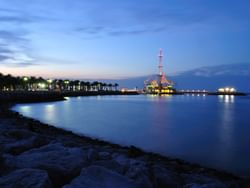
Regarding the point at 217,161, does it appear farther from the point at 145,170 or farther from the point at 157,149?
the point at 145,170

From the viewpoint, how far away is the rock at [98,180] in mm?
4372

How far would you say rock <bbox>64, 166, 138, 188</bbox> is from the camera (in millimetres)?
4372

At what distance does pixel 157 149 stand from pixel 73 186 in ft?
49.1

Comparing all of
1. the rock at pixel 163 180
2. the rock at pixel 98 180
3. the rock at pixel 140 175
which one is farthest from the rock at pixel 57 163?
the rock at pixel 163 180

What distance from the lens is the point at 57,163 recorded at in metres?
5.34

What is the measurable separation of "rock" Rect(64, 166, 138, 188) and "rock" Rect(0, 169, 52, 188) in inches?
12.7

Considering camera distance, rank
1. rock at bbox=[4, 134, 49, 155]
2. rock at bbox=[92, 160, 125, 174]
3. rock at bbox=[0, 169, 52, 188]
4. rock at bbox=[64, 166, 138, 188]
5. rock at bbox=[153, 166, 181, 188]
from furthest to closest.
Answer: rock at bbox=[4, 134, 49, 155]
rock at bbox=[153, 166, 181, 188]
rock at bbox=[92, 160, 125, 174]
rock at bbox=[64, 166, 138, 188]
rock at bbox=[0, 169, 52, 188]

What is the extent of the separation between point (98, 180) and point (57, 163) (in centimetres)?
113

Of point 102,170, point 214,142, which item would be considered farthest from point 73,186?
point 214,142

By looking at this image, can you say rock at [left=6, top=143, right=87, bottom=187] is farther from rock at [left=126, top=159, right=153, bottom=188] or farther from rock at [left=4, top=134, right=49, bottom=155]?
rock at [left=4, top=134, right=49, bottom=155]

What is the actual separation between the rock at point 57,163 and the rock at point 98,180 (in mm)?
600

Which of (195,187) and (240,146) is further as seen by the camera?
(240,146)

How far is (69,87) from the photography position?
199m

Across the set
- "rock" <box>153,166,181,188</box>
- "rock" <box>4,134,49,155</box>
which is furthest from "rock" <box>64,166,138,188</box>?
"rock" <box>4,134,49,155</box>
